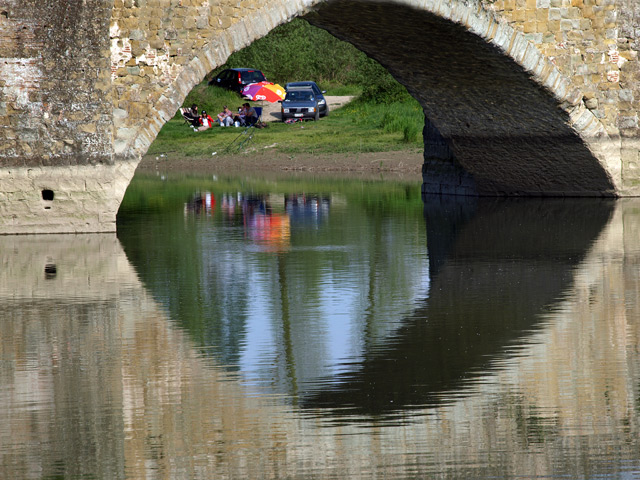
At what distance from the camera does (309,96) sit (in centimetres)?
2839

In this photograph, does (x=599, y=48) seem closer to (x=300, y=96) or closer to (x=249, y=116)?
(x=249, y=116)

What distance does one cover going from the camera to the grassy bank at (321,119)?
2289 centimetres

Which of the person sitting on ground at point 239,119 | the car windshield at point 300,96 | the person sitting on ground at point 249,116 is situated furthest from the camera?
the car windshield at point 300,96

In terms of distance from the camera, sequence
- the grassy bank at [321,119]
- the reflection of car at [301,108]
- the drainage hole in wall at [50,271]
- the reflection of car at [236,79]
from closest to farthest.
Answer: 1. the drainage hole in wall at [50,271]
2. the grassy bank at [321,119]
3. the reflection of car at [301,108]
4. the reflection of car at [236,79]

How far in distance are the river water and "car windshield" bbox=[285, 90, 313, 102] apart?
56.7ft

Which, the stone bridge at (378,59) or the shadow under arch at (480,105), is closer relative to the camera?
the stone bridge at (378,59)

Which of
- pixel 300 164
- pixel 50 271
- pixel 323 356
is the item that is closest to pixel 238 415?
pixel 323 356

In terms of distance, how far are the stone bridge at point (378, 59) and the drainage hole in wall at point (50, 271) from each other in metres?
1.69

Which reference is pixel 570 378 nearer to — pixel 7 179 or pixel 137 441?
pixel 137 441

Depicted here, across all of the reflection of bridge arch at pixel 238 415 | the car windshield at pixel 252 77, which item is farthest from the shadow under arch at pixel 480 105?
the car windshield at pixel 252 77

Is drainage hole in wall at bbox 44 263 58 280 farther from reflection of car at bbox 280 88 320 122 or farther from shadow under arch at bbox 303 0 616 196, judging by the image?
reflection of car at bbox 280 88 320 122

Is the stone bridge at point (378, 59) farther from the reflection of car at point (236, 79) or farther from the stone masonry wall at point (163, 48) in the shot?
the reflection of car at point (236, 79)

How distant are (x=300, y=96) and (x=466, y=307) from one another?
21.9m

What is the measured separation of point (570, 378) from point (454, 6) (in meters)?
7.40
